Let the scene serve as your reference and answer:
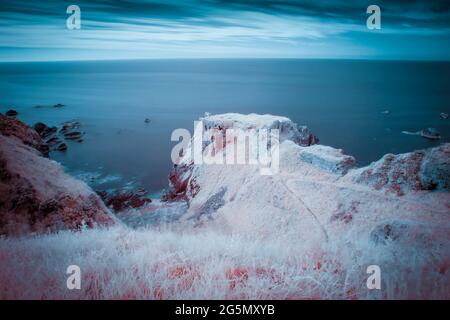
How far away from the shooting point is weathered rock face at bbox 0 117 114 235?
313 inches

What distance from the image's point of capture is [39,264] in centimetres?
292

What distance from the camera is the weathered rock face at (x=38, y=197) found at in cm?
795

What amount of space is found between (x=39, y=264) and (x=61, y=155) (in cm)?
2757

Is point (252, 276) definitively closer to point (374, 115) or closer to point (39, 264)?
point (39, 264)

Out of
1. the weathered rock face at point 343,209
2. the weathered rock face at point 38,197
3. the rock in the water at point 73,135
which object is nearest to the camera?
the weathered rock face at point 343,209

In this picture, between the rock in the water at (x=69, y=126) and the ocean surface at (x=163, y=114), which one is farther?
the rock in the water at (x=69, y=126)

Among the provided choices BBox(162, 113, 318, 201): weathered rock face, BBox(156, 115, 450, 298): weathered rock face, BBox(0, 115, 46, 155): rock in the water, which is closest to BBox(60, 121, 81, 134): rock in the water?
BBox(162, 113, 318, 201): weathered rock face

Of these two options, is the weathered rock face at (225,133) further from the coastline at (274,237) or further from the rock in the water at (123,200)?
the rock in the water at (123,200)

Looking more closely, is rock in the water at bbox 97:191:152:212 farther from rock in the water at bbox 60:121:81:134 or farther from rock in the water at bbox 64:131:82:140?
rock in the water at bbox 60:121:81:134

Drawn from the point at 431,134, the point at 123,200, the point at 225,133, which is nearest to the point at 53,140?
the point at 123,200

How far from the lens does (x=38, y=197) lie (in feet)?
28.1

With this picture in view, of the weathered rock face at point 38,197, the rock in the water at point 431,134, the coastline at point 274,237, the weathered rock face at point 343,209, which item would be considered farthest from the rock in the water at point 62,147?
the rock in the water at point 431,134

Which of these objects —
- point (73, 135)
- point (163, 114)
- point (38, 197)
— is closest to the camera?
point (38, 197)

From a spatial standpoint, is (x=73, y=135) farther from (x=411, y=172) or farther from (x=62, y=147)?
Result: (x=411, y=172)
